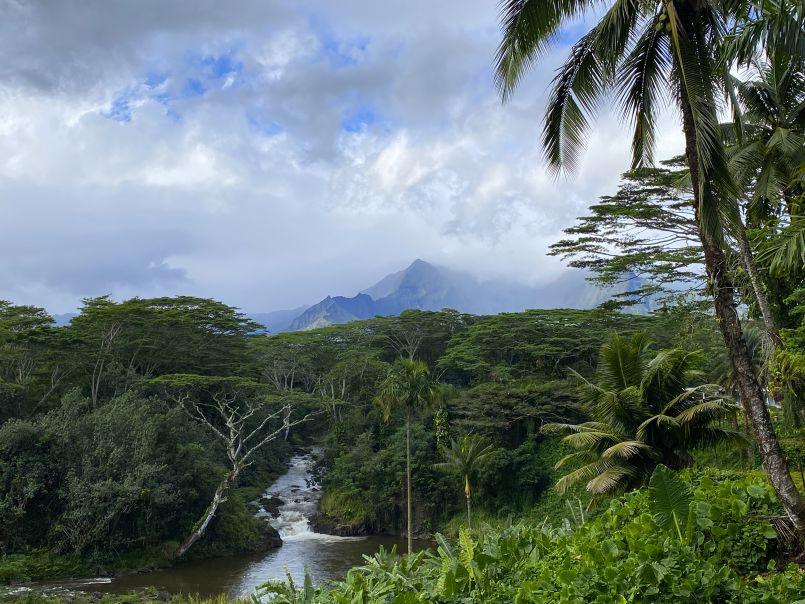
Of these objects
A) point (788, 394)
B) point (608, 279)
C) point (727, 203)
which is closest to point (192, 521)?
point (608, 279)

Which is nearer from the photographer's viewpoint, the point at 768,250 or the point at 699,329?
the point at 768,250

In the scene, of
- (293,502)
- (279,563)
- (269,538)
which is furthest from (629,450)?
(293,502)

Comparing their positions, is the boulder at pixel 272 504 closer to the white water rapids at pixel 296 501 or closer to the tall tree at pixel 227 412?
the white water rapids at pixel 296 501

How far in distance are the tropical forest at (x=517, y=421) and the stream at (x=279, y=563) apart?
0.16 meters

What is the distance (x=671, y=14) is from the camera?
554cm

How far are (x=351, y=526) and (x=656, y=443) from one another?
18.8 m

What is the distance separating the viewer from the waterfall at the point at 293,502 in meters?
26.5

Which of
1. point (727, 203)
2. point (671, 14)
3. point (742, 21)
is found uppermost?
point (671, 14)

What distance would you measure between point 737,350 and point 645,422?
5.45 meters

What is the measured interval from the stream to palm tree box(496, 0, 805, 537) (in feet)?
34.8

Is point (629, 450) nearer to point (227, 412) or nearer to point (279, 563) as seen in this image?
point (279, 563)

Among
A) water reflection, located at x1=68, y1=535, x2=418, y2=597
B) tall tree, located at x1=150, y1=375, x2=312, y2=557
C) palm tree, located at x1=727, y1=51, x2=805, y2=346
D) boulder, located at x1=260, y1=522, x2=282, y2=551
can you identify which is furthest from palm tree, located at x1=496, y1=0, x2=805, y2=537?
boulder, located at x1=260, y1=522, x2=282, y2=551

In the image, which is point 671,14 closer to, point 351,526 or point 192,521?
point 192,521

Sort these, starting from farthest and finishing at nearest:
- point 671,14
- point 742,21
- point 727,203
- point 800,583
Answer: point 727,203 → point 671,14 → point 742,21 → point 800,583
